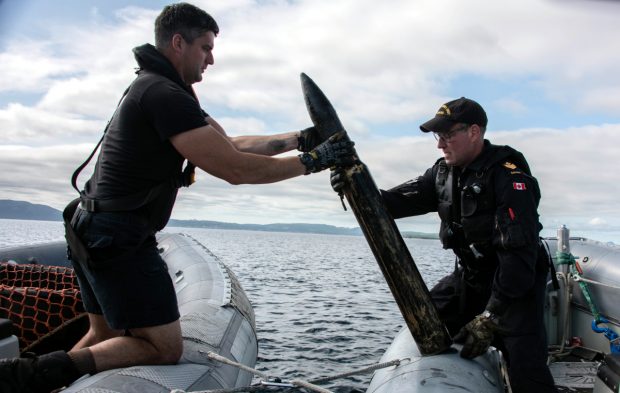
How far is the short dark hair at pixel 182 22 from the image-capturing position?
3422mm

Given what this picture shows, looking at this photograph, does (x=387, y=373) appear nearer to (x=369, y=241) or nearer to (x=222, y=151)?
(x=369, y=241)

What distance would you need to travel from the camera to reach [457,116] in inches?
171

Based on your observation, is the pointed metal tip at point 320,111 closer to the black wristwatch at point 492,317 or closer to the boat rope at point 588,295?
the black wristwatch at point 492,317

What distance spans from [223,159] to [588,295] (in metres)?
5.04

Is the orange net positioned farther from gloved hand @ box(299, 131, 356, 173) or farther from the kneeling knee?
gloved hand @ box(299, 131, 356, 173)

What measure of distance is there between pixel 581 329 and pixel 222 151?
214 inches

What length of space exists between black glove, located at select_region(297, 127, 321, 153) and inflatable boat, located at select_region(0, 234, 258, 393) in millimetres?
1803

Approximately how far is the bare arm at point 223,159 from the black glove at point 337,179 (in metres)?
0.54

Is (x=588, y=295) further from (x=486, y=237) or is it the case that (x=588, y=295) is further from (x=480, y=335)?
(x=480, y=335)

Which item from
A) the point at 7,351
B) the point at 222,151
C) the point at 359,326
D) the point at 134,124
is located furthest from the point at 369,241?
the point at 359,326

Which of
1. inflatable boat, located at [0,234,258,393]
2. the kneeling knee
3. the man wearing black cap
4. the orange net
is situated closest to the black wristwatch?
the man wearing black cap

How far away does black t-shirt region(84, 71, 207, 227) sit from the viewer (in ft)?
10.1

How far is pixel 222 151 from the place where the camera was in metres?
3.15

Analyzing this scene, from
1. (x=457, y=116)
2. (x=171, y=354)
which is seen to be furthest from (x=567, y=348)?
(x=171, y=354)
